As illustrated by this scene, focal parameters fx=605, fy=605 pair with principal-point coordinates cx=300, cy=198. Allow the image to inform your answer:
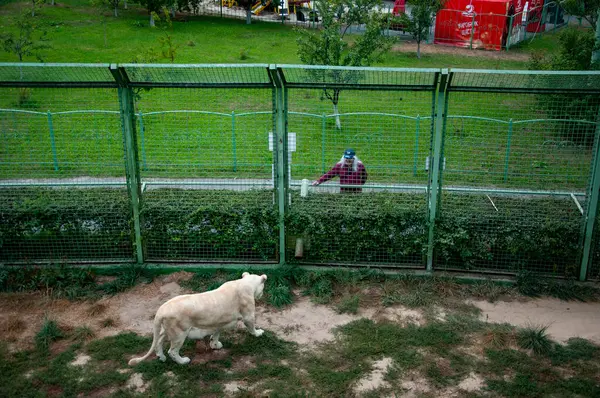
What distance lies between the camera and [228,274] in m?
8.41

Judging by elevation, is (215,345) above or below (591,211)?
below

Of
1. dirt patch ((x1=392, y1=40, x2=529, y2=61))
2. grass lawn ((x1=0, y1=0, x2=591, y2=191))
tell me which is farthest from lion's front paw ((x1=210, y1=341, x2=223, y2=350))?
dirt patch ((x1=392, y1=40, x2=529, y2=61))

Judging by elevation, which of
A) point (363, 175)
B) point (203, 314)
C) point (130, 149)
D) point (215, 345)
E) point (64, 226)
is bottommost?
point (215, 345)

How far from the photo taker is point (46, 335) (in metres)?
6.99

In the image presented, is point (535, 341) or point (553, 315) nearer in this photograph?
point (535, 341)

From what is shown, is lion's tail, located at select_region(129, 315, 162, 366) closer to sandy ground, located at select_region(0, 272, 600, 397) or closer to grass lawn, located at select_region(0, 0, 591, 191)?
sandy ground, located at select_region(0, 272, 600, 397)

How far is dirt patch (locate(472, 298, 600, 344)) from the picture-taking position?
23.5 feet

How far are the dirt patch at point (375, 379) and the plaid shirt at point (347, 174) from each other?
290 centimetres

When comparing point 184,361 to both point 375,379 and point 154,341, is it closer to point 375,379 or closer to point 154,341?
point 154,341

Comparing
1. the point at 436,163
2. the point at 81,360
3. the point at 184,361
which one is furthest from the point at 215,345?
the point at 436,163

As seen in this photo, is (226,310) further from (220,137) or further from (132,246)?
(220,137)

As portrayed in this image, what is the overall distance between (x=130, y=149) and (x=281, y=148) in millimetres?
2049

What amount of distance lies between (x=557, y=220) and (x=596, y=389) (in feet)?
8.66

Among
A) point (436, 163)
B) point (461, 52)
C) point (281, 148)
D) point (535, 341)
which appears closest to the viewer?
point (535, 341)
